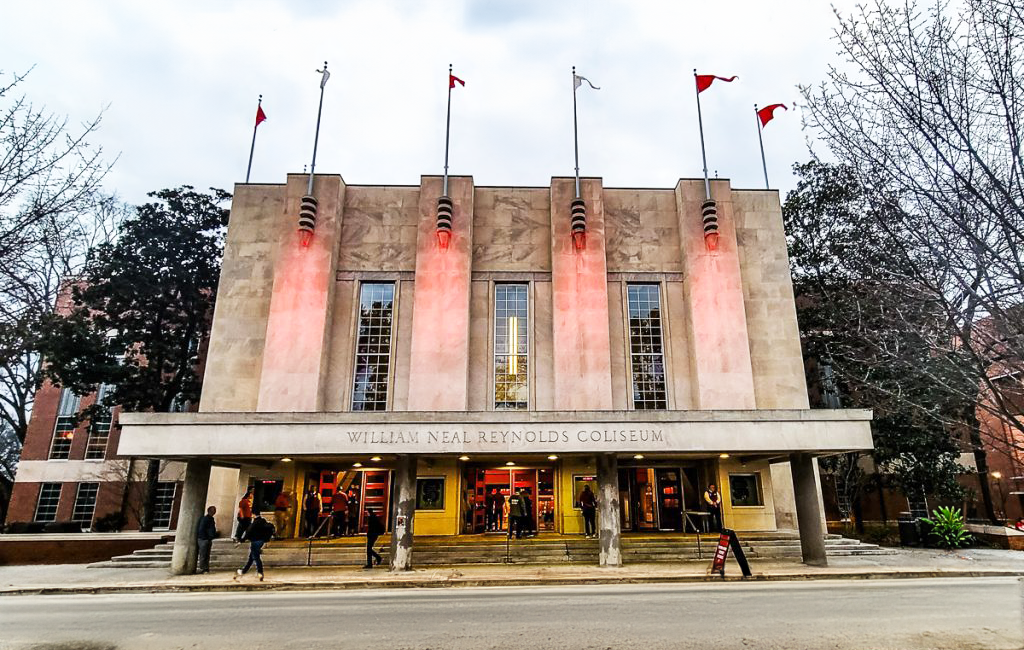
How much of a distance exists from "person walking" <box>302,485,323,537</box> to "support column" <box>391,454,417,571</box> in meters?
4.61

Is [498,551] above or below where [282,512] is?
below

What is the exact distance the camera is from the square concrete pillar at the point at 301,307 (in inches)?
926

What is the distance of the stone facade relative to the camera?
23.5 metres

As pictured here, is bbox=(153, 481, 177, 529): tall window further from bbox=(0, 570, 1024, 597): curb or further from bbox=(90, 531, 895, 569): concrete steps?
bbox=(0, 570, 1024, 597): curb

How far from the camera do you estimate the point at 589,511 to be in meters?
21.1

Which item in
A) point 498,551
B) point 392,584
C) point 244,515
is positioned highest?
point 244,515

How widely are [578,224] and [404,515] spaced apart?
45.3 ft

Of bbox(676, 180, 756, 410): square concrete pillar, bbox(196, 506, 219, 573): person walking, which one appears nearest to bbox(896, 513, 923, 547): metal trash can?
bbox(676, 180, 756, 410): square concrete pillar

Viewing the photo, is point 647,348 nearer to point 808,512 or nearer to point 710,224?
point 710,224

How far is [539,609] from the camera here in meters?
10.9

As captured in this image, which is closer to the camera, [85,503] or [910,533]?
[910,533]

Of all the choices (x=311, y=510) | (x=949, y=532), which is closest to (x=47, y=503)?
(x=311, y=510)

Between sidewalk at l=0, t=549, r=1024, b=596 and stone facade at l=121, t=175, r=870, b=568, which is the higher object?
stone facade at l=121, t=175, r=870, b=568

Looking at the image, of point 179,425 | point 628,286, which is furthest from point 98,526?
point 628,286
